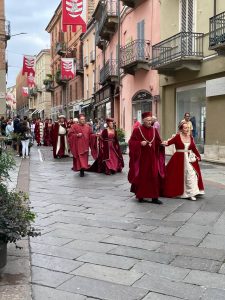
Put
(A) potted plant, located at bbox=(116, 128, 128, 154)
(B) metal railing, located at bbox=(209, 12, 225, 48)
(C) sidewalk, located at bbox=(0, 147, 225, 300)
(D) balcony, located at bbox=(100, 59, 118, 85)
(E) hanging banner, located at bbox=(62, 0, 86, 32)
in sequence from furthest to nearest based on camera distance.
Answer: (D) balcony, located at bbox=(100, 59, 118, 85) < (A) potted plant, located at bbox=(116, 128, 128, 154) < (E) hanging banner, located at bbox=(62, 0, 86, 32) < (B) metal railing, located at bbox=(209, 12, 225, 48) < (C) sidewalk, located at bbox=(0, 147, 225, 300)

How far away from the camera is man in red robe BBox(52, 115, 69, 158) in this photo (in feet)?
60.3

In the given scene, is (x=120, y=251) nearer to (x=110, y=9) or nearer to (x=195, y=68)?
(x=195, y=68)

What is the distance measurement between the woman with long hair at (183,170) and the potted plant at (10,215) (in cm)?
449

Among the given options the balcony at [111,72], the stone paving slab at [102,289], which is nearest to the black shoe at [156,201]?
the stone paving slab at [102,289]

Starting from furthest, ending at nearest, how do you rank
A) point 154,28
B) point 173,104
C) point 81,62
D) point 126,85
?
point 81,62
point 126,85
point 154,28
point 173,104

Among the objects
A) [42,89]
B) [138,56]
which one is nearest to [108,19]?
[138,56]

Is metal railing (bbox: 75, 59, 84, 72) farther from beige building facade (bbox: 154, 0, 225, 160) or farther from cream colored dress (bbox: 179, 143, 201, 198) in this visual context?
cream colored dress (bbox: 179, 143, 201, 198)

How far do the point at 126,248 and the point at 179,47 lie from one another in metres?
13.2

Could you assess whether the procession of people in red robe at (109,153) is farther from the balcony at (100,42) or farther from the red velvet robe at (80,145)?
the balcony at (100,42)

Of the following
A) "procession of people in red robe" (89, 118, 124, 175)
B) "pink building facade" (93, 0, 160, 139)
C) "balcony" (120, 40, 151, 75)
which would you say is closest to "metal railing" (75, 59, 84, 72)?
"pink building facade" (93, 0, 160, 139)

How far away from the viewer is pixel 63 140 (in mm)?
18484

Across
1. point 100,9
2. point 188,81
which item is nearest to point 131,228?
point 188,81

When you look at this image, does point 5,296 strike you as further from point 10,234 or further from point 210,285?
point 210,285

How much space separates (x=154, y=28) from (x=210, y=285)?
17623 mm
